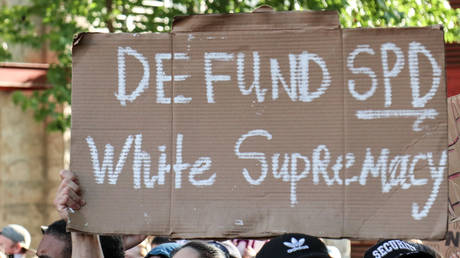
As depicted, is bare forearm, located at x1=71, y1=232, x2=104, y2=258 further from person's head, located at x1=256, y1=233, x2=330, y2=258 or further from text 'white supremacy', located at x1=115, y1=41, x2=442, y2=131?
person's head, located at x1=256, y1=233, x2=330, y2=258

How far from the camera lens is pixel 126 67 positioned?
3980 mm

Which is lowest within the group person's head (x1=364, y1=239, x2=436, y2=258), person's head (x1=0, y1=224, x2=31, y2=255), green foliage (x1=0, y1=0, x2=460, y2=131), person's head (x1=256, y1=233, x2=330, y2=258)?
person's head (x1=0, y1=224, x2=31, y2=255)

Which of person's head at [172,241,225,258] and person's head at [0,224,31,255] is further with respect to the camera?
person's head at [0,224,31,255]

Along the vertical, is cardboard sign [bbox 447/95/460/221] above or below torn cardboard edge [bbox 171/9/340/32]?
below

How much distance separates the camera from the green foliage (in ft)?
29.8

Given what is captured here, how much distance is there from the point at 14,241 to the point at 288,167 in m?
5.46

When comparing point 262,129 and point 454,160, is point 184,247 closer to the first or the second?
point 262,129

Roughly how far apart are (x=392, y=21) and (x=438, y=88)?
536 cm

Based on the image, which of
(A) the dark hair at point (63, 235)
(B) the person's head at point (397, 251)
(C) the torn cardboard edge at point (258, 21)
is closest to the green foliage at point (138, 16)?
(A) the dark hair at point (63, 235)

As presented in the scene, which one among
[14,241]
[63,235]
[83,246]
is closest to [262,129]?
[83,246]

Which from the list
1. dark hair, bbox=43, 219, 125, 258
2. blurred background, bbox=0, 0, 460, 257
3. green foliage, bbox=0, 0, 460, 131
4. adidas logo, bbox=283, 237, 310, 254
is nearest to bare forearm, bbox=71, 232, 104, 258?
dark hair, bbox=43, 219, 125, 258

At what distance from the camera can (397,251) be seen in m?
4.12

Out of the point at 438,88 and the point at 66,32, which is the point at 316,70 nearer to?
the point at 438,88

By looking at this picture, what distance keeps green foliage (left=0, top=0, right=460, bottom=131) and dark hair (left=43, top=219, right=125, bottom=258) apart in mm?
4341
